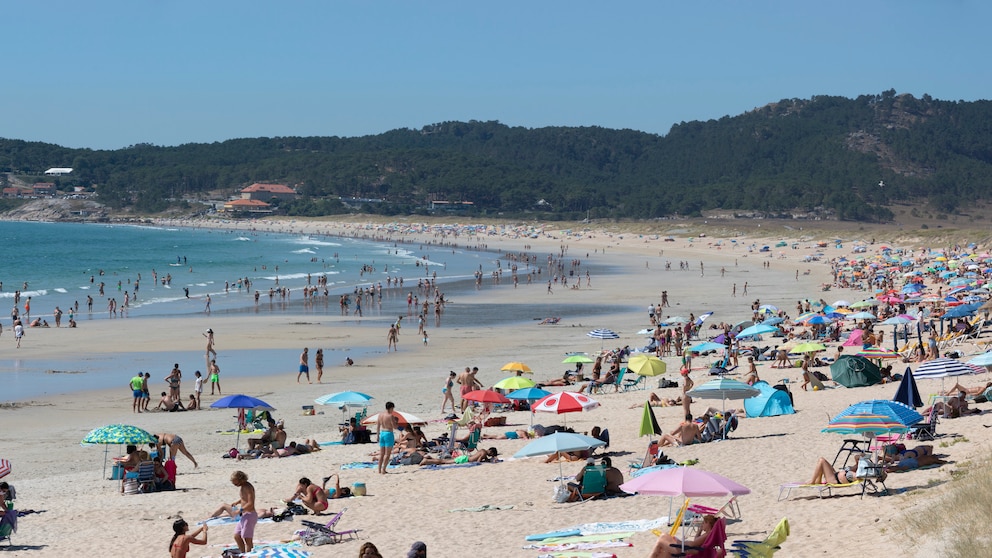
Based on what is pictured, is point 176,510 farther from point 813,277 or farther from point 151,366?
point 813,277

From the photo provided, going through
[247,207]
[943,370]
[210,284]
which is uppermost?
[943,370]

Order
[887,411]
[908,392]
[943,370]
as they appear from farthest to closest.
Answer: [943,370]
[908,392]
[887,411]

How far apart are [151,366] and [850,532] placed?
21583 mm

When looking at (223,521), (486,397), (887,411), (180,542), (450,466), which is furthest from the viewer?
(486,397)

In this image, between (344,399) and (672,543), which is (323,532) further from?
(344,399)

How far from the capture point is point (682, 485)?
30.3 feet

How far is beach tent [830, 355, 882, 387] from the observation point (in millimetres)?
18531

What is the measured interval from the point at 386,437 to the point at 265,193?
165423mm

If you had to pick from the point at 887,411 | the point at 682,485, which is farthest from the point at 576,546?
the point at 887,411

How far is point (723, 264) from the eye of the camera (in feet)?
233

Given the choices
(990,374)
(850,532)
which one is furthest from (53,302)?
(850,532)

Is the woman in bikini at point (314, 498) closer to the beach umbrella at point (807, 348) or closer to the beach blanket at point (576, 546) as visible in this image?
the beach blanket at point (576, 546)

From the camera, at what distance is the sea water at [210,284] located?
1072 inches

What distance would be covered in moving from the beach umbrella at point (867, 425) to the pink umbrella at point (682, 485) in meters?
2.45
